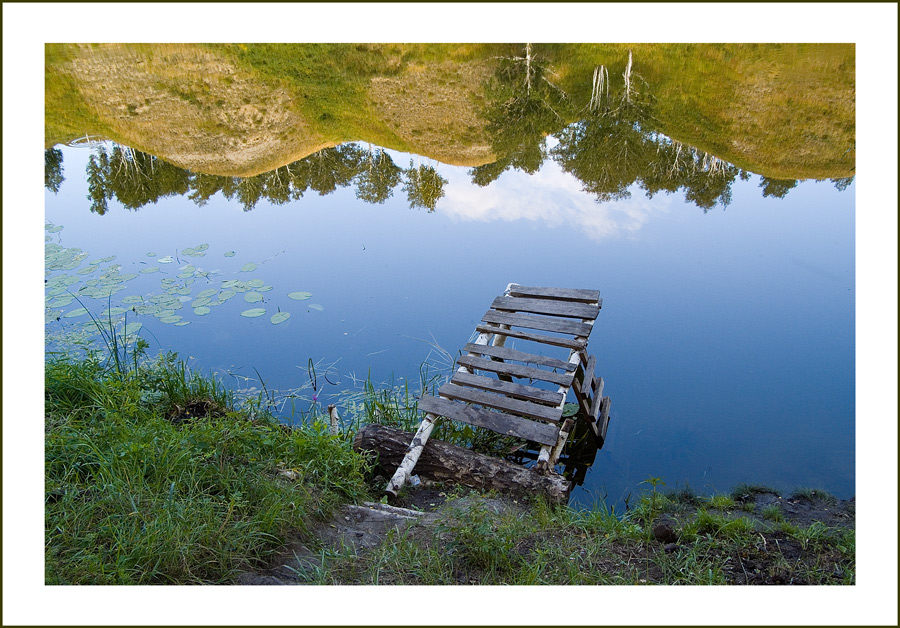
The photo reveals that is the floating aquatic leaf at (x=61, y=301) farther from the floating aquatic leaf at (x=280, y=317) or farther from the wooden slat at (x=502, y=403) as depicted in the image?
the wooden slat at (x=502, y=403)

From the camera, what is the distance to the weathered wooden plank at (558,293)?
Result: 512 cm

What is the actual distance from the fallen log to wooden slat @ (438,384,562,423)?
1.27 feet

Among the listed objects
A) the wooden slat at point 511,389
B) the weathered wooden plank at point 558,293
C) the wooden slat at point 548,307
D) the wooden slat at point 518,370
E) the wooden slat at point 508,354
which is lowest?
the wooden slat at point 511,389

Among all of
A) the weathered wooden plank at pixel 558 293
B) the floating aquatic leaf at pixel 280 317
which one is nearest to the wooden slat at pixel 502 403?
the weathered wooden plank at pixel 558 293

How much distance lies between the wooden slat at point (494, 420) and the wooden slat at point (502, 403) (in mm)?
51

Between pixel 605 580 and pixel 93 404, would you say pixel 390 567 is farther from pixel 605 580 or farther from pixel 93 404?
pixel 93 404

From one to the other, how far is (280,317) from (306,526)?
3.51 meters

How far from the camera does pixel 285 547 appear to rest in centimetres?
260

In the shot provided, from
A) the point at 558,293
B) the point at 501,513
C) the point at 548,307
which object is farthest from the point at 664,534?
the point at 558,293

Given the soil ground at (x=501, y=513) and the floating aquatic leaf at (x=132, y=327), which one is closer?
the soil ground at (x=501, y=513)

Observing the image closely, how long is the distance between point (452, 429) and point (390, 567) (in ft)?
6.75

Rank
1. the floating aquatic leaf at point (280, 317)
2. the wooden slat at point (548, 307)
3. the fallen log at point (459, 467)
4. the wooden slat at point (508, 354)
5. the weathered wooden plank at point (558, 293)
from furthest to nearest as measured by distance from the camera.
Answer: the floating aquatic leaf at point (280, 317) → the weathered wooden plank at point (558, 293) → the wooden slat at point (548, 307) → the wooden slat at point (508, 354) → the fallen log at point (459, 467)

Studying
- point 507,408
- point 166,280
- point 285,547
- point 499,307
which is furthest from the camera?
point 166,280

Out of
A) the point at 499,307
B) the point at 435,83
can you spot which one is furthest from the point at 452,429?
the point at 435,83
